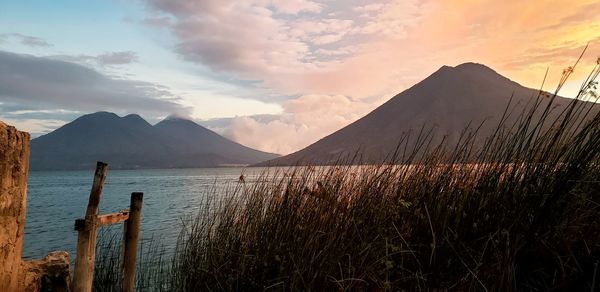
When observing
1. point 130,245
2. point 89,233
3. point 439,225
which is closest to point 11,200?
point 89,233

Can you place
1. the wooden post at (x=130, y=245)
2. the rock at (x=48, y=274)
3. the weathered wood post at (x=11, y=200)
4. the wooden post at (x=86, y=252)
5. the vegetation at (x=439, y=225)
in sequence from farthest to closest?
the wooden post at (x=130, y=245) < the wooden post at (x=86, y=252) < the rock at (x=48, y=274) < the weathered wood post at (x=11, y=200) < the vegetation at (x=439, y=225)

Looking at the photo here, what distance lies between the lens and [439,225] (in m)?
4.19

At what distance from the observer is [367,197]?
502 centimetres

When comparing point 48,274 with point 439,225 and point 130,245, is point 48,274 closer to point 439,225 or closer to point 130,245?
point 130,245

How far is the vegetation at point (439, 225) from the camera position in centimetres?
349

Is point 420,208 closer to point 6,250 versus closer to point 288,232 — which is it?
point 288,232

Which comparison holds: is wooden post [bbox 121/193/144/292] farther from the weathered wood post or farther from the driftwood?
the weathered wood post

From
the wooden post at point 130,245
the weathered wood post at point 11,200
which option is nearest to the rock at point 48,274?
the weathered wood post at point 11,200

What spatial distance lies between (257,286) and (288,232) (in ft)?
2.20

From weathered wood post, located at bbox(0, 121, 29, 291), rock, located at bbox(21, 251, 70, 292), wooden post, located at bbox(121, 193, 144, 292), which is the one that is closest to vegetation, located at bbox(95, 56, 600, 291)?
wooden post, located at bbox(121, 193, 144, 292)

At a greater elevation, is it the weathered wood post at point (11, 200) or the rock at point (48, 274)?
the weathered wood post at point (11, 200)

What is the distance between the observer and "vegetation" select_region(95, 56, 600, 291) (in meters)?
3.49

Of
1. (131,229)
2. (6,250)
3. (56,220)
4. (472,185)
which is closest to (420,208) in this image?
(472,185)

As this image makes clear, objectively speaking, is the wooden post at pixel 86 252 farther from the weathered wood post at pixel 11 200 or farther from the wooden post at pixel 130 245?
the wooden post at pixel 130 245
